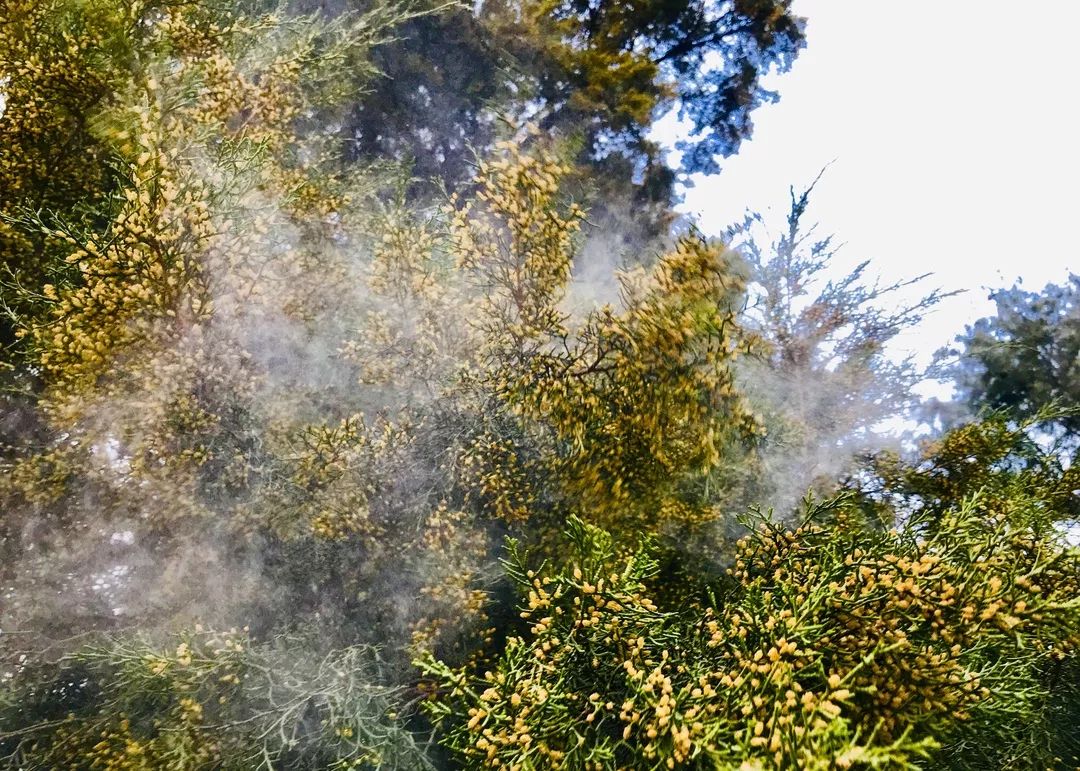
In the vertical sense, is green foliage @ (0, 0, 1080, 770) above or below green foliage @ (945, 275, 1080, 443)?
below

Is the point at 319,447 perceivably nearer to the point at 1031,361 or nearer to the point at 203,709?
the point at 203,709

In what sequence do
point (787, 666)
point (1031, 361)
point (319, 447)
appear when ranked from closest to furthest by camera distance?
point (787, 666), point (319, 447), point (1031, 361)

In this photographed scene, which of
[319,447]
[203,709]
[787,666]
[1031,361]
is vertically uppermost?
[1031,361]

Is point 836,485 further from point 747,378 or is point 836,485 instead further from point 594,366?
point 594,366

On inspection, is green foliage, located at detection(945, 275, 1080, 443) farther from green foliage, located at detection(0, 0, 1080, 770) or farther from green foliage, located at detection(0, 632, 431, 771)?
green foliage, located at detection(0, 632, 431, 771)

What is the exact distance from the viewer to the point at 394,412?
7.33 metres

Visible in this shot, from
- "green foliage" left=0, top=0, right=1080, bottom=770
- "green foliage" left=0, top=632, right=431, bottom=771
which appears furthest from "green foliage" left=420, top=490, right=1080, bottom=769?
"green foliage" left=0, top=632, right=431, bottom=771

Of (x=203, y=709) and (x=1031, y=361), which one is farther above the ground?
(x=1031, y=361)

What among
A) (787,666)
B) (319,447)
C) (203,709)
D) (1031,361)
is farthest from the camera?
(1031,361)

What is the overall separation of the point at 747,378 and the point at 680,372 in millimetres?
4176

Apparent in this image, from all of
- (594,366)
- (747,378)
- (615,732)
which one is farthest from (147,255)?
(747,378)

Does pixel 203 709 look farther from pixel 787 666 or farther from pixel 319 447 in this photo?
pixel 787 666

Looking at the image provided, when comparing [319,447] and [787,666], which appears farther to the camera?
[319,447]

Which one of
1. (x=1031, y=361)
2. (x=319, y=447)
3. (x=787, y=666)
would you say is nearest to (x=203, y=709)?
(x=319, y=447)
